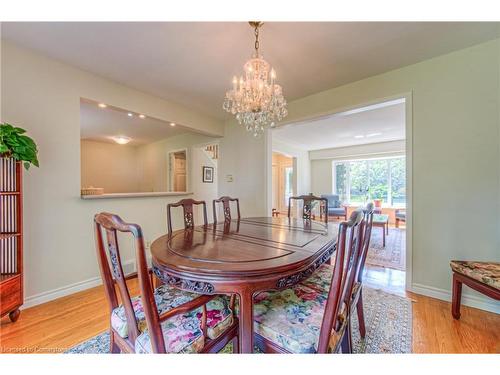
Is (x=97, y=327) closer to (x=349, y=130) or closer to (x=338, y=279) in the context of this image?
(x=338, y=279)

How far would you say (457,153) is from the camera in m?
2.06

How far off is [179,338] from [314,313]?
65 cm

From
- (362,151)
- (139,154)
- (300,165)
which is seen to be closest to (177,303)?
(139,154)

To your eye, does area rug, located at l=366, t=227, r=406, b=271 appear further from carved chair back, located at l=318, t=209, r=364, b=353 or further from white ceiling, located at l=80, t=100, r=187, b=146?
white ceiling, located at l=80, t=100, r=187, b=146

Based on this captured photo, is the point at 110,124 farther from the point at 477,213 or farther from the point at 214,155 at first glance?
the point at 477,213

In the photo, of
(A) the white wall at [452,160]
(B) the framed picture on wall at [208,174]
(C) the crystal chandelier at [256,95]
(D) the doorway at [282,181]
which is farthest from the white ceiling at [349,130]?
(B) the framed picture on wall at [208,174]

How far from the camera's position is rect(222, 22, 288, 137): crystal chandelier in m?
1.79

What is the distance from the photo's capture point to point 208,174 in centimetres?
555

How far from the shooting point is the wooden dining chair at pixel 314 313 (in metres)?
0.88

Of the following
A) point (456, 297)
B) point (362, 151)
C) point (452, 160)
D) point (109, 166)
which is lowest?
point (456, 297)

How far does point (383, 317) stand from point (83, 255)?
9.96 feet

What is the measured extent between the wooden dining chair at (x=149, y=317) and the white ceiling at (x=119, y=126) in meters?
2.85

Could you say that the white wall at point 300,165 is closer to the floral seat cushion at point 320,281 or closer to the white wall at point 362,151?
the white wall at point 362,151

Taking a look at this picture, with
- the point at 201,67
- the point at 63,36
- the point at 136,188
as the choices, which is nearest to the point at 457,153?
the point at 201,67
